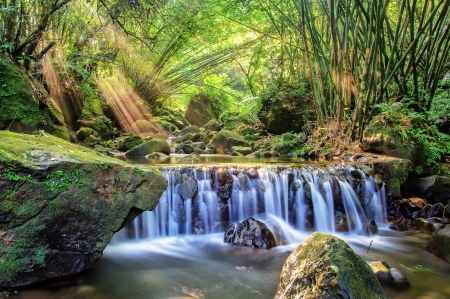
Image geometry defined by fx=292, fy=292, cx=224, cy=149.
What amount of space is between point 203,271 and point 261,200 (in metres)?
2.21

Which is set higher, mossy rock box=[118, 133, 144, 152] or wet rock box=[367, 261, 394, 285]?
mossy rock box=[118, 133, 144, 152]

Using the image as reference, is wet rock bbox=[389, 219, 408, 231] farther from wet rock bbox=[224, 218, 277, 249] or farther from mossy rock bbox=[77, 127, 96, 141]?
mossy rock bbox=[77, 127, 96, 141]

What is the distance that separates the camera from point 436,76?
646 centimetres

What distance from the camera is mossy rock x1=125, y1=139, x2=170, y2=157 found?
30.9 feet

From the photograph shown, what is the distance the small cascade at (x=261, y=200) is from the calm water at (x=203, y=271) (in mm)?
382

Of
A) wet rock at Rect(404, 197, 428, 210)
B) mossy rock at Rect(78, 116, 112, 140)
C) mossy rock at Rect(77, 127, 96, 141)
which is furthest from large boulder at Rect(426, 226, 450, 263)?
mossy rock at Rect(78, 116, 112, 140)

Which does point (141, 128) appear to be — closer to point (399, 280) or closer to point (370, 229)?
point (370, 229)

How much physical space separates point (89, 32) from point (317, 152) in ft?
22.6

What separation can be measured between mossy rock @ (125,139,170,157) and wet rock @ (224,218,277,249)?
227 inches

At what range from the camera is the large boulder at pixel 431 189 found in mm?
6078

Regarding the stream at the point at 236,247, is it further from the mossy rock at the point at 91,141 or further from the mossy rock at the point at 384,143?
the mossy rock at the point at 91,141

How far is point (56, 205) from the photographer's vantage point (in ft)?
9.05

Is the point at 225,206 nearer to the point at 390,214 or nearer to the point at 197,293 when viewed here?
the point at 197,293

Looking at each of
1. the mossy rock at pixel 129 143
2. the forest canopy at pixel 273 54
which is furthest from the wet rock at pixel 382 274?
the mossy rock at pixel 129 143
